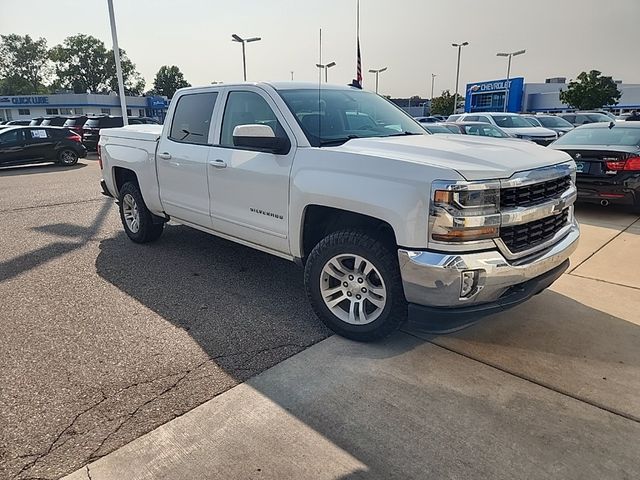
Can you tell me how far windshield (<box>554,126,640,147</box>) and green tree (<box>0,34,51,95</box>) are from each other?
112287mm

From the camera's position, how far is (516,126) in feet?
55.4

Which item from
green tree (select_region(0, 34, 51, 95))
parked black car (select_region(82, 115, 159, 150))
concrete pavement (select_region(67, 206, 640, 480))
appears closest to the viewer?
concrete pavement (select_region(67, 206, 640, 480))

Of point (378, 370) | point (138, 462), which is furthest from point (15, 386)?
point (378, 370)

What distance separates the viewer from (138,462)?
243 cm

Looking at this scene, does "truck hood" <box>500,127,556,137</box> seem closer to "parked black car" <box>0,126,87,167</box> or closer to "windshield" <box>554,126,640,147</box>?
"windshield" <box>554,126,640,147</box>

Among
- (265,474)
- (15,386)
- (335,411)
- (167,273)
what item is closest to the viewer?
(265,474)

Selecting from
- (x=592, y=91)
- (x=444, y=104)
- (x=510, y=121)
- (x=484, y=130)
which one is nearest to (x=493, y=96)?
(x=444, y=104)

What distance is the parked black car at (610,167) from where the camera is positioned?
24.2 feet

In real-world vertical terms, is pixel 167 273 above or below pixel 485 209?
below

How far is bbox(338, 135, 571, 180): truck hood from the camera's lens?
302 centimetres

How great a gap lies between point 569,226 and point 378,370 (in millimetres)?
1961

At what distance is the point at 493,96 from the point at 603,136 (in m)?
55.6

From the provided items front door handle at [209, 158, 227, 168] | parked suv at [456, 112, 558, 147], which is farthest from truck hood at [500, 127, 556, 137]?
front door handle at [209, 158, 227, 168]

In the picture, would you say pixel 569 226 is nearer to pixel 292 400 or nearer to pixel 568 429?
pixel 568 429
